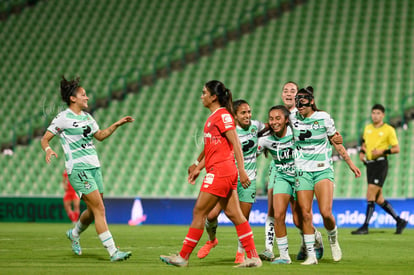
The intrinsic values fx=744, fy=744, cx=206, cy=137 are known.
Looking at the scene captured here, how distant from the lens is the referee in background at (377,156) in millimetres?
15539

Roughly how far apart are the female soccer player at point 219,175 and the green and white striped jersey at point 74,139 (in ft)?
6.22

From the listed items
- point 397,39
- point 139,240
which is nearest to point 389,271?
point 139,240

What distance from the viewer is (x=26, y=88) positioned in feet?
90.5

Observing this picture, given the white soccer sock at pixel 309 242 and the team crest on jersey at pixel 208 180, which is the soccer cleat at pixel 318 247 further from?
the team crest on jersey at pixel 208 180

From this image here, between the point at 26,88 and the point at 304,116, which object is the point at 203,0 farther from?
the point at 304,116

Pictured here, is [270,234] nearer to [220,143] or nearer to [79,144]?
[220,143]

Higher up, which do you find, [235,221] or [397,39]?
[397,39]

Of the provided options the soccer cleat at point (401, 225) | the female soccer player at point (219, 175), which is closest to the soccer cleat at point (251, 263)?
the female soccer player at point (219, 175)

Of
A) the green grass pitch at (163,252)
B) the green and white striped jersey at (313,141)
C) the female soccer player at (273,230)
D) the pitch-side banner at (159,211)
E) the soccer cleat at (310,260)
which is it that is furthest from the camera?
the pitch-side banner at (159,211)

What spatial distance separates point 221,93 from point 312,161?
5.38 ft

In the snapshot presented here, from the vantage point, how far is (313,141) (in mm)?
9625

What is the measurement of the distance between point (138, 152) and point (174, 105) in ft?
7.31

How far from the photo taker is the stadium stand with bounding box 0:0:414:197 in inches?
922

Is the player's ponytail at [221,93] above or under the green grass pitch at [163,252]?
above
